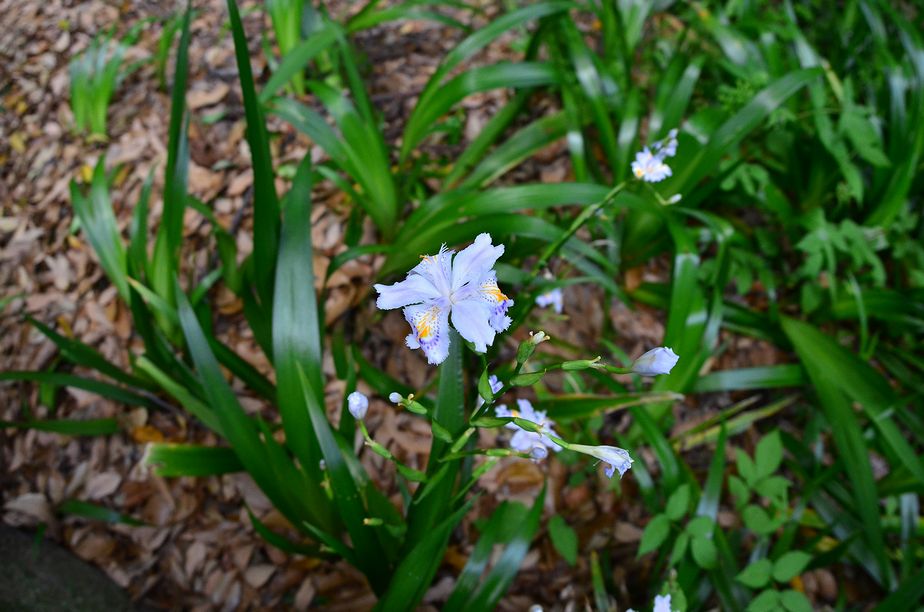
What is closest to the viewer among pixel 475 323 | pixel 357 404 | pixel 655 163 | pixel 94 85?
pixel 475 323

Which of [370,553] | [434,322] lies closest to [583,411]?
[370,553]

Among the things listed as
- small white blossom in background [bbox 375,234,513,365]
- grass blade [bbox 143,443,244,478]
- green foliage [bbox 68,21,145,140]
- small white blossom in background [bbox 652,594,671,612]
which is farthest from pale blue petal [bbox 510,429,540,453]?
green foliage [bbox 68,21,145,140]

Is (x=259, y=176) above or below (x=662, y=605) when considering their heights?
above

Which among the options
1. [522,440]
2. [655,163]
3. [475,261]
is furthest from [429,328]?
[655,163]

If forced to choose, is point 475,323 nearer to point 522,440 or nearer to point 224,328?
point 522,440

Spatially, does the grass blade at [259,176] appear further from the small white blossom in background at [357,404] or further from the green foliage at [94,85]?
the green foliage at [94,85]

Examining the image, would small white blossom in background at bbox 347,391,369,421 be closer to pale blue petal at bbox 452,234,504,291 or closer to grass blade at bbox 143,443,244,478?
pale blue petal at bbox 452,234,504,291

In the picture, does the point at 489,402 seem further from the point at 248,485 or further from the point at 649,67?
the point at 649,67
